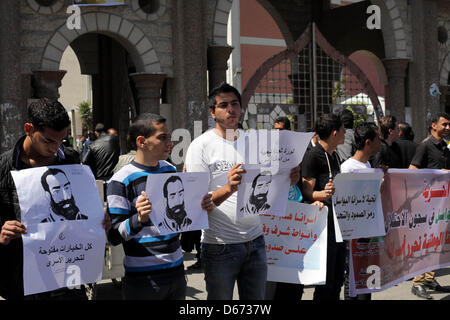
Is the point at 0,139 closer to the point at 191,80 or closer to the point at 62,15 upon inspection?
the point at 62,15

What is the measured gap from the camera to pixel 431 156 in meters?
6.96

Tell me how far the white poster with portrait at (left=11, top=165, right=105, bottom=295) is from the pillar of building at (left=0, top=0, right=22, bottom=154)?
29.7 feet

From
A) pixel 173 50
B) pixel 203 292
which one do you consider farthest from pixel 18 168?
pixel 173 50

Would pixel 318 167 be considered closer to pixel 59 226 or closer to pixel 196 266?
pixel 59 226

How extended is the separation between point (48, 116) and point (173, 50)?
1095cm

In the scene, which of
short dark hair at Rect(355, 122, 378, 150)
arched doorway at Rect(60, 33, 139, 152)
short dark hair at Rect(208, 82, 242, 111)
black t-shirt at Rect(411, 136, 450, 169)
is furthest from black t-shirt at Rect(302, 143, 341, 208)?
arched doorway at Rect(60, 33, 139, 152)

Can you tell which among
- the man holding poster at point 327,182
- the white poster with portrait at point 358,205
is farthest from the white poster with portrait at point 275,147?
the white poster with portrait at point 358,205

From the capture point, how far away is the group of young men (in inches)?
123

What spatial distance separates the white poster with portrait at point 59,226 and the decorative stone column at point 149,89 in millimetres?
10223

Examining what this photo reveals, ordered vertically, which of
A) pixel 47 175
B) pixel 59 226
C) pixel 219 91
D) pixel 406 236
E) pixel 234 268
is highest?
pixel 219 91

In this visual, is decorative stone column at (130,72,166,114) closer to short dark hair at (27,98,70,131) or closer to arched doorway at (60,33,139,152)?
arched doorway at (60,33,139,152)

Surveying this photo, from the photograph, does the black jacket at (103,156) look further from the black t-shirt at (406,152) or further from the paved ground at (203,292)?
the black t-shirt at (406,152)

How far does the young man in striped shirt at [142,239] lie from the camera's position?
132 inches

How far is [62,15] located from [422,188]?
918 centimetres
